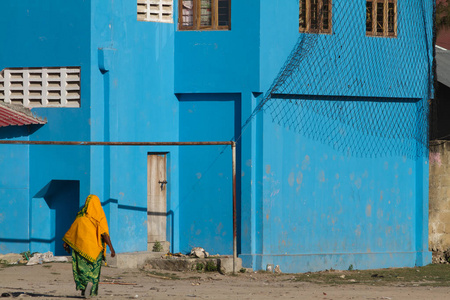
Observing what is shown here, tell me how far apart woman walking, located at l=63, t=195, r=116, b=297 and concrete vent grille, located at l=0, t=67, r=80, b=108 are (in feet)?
12.9

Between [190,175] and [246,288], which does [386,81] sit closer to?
[190,175]

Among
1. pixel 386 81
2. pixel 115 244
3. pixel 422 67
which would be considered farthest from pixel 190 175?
pixel 422 67

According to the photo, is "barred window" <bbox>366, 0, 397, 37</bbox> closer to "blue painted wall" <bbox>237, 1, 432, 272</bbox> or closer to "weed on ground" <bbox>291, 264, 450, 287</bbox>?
"blue painted wall" <bbox>237, 1, 432, 272</bbox>

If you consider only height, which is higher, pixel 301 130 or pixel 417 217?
pixel 301 130

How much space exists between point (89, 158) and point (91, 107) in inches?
33.6

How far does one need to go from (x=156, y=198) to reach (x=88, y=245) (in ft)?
15.4

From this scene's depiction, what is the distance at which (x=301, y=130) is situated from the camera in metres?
14.7

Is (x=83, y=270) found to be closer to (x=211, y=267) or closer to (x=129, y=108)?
(x=211, y=267)

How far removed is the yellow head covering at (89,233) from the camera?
9.75 meters

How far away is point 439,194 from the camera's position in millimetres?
16438

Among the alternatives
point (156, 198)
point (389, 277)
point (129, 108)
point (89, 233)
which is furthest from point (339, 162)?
point (89, 233)

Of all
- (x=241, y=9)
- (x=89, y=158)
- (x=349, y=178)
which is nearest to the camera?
(x=89, y=158)

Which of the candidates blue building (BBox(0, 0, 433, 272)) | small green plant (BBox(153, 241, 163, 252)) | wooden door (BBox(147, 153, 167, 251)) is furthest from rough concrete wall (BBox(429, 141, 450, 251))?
small green plant (BBox(153, 241, 163, 252))

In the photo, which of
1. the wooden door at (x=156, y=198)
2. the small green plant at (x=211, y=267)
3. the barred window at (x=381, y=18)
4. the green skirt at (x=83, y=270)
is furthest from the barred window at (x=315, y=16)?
the green skirt at (x=83, y=270)
